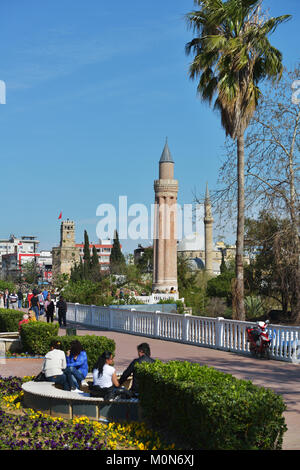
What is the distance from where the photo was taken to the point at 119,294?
112 feet

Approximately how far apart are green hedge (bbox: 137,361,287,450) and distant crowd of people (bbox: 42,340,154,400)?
3.68 ft

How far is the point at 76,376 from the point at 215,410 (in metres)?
4.03

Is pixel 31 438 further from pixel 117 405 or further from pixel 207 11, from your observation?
pixel 207 11

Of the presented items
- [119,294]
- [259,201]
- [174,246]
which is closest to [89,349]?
[259,201]

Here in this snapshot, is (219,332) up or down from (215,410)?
down

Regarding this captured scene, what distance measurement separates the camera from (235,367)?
556 inches

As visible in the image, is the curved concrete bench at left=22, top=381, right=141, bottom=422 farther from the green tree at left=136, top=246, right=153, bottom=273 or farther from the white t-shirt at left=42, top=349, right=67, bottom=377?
the green tree at left=136, top=246, right=153, bottom=273

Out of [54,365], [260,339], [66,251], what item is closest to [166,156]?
[260,339]

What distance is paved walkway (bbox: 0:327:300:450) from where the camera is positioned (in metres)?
9.56

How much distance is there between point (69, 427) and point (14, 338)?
12209 millimetres

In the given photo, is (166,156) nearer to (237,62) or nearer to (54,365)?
(237,62)

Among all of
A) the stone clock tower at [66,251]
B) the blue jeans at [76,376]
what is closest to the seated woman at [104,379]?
the blue jeans at [76,376]

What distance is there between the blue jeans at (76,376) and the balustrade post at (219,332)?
8.21 meters

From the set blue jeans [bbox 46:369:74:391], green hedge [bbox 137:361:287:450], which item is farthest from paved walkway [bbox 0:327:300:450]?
blue jeans [bbox 46:369:74:391]
